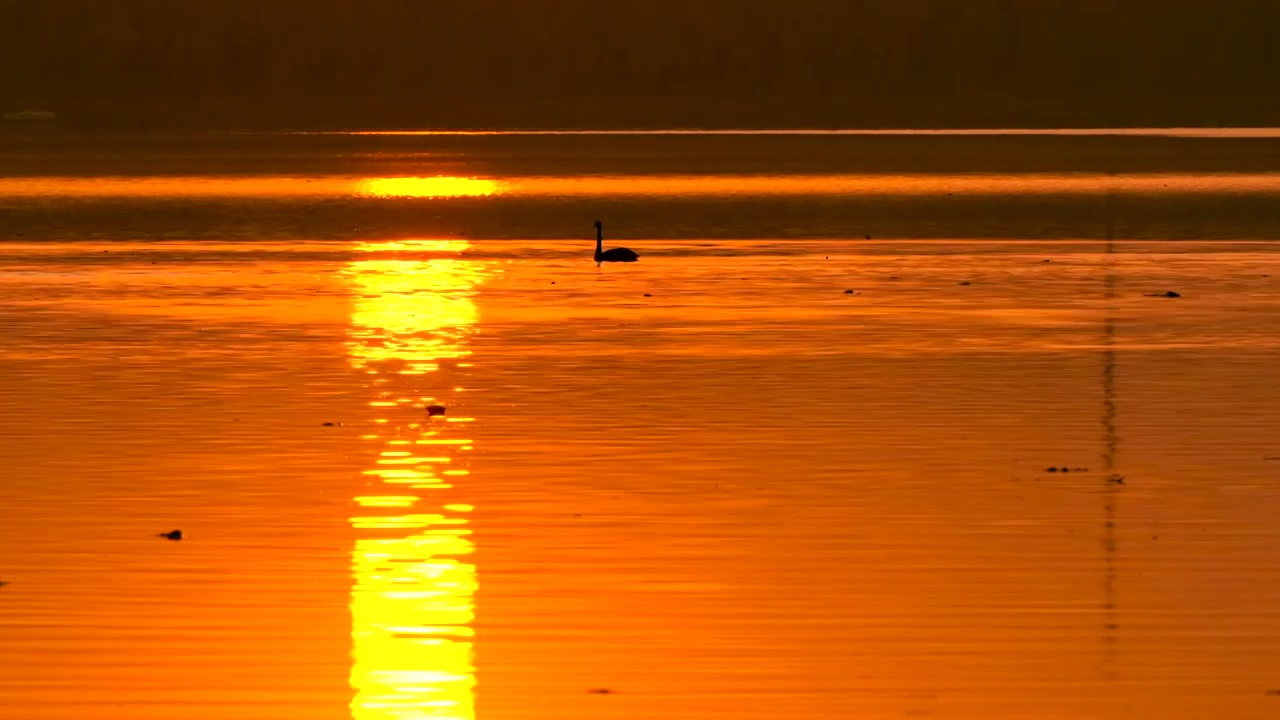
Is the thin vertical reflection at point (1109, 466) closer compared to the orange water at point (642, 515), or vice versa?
the orange water at point (642, 515)

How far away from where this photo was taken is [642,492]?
67.9ft

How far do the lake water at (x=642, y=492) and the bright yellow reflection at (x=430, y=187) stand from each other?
49.5 metres

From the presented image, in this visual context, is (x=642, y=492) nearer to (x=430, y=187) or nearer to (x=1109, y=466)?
(x=1109, y=466)

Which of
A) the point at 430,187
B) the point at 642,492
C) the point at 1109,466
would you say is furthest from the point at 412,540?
the point at 430,187

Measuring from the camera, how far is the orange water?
14461mm

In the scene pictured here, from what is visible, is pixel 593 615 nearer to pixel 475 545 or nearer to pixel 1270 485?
pixel 475 545

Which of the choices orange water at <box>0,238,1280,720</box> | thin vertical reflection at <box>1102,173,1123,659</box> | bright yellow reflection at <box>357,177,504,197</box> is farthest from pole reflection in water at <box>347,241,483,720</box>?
bright yellow reflection at <box>357,177,504,197</box>

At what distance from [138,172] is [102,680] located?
373ft

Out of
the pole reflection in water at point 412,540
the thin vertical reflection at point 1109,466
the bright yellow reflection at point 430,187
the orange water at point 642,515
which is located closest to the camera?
the pole reflection in water at point 412,540

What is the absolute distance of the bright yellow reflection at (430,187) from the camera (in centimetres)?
10031

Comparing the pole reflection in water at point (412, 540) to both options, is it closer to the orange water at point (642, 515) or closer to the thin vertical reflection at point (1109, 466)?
the orange water at point (642, 515)

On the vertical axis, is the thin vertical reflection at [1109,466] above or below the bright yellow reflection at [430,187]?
below

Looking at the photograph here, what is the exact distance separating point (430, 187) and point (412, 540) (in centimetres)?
9172

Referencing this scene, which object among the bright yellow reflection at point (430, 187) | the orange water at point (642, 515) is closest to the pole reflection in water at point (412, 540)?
the orange water at point (642, 515)
